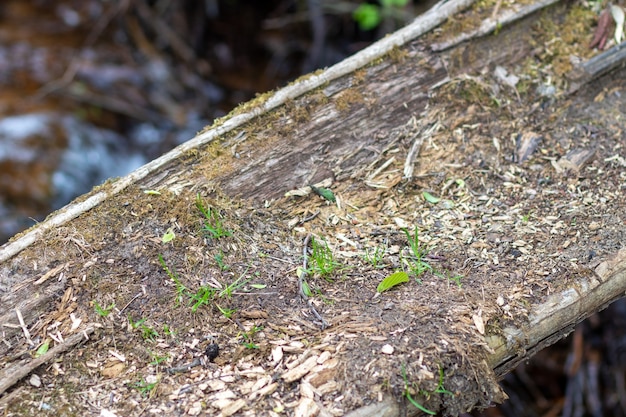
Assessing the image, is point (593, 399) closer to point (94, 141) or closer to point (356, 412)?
point (356, 412)

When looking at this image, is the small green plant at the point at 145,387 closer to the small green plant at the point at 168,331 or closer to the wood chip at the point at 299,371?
the small green plant at the point at 168,331

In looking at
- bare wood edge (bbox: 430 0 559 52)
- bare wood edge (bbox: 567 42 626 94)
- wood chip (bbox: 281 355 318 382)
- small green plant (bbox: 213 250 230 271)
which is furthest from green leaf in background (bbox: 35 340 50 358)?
bare wood edge (bbox: 567 42 626 94)

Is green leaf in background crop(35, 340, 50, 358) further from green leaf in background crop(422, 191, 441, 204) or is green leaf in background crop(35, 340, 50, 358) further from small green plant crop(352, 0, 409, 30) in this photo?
small green plant crop(352, 0, 409, 30)

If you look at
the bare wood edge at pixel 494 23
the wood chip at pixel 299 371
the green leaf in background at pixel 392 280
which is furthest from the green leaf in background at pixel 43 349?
the bare wood edge at pixel 494 23

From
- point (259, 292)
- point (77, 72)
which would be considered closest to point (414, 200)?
point (259, 292)

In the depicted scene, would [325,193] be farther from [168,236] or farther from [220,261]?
[168,236]
